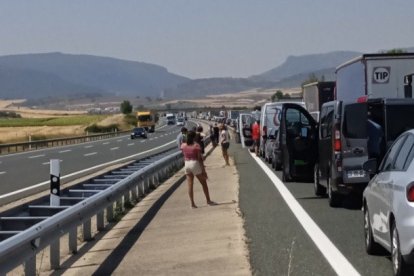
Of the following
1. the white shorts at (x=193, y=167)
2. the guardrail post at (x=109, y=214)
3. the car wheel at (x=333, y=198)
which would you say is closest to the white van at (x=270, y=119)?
the white shorts at (x=193, y=167)

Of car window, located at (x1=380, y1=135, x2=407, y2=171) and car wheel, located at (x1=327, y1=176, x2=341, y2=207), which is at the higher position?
car window, located at (x1=380, y1=135, x2=407, y2=171)

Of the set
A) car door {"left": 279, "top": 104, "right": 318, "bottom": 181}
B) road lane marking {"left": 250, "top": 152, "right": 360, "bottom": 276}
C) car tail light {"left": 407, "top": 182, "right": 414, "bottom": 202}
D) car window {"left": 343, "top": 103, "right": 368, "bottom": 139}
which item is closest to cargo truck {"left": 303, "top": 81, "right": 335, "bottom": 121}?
car door {"left": 279, "top": 104, "right": 318, "bottom": 181}

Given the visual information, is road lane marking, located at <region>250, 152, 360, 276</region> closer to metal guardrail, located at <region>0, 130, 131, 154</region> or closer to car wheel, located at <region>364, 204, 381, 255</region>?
car wheel, located at <region>364, 204, 381, 255</region>

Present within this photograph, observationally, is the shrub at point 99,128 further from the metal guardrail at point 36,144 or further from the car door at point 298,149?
the car door at point 298,149

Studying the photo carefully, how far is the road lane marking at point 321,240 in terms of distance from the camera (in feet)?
30.3

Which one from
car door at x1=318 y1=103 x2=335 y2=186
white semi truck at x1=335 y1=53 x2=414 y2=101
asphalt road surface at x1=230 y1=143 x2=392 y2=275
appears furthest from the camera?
white semi truck at x1=335 y1=53 x2=414 y2=101

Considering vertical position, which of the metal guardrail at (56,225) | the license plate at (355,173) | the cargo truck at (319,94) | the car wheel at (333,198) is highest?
the cargo truck at (319,94)

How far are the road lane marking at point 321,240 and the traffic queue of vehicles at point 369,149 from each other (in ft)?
1.47

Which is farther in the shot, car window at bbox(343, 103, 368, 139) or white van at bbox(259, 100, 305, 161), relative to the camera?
white van at bbox(259, 100, 305, 161)

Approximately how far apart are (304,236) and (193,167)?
5.24m

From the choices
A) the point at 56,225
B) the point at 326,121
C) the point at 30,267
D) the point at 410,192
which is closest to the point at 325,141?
the point at 326,121

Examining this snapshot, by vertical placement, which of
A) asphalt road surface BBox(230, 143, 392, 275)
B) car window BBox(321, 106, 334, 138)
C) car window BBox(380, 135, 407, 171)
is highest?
car window BBox(321, 106, 334, 138)

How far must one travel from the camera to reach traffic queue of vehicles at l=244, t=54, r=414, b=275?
8354 mm

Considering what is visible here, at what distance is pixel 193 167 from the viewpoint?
16750mm
